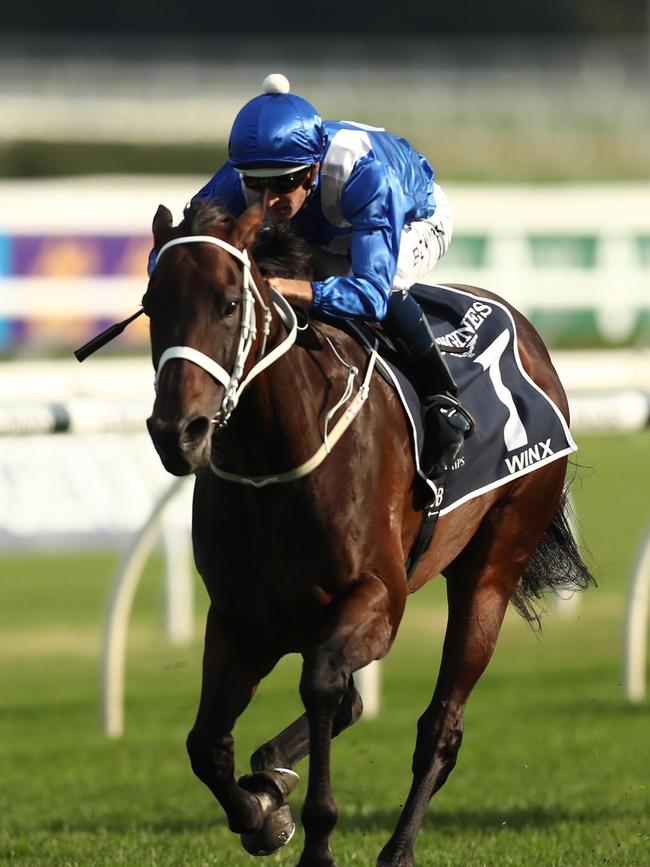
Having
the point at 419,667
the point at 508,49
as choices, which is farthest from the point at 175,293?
the point at 508,49

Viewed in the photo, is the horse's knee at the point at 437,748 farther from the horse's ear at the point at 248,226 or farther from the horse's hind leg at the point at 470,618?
the horse's ear at the point at 248,226

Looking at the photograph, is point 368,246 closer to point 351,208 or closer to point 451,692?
point 351,208

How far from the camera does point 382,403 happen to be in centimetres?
392

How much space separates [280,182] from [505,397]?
3.29ft

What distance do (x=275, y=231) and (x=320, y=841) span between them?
1237 millimetres

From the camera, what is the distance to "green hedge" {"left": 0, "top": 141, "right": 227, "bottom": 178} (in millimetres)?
30125

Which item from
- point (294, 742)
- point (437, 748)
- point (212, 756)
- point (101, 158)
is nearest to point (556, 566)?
point (437, 748)

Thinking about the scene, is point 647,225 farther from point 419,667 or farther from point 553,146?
point 553,146

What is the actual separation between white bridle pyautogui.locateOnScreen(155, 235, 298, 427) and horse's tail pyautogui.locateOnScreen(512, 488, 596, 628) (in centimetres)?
149

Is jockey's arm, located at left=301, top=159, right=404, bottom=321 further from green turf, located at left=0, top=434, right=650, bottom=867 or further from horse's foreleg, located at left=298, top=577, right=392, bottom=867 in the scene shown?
green turf, located at left=0, top=434, right=650, bottom=867

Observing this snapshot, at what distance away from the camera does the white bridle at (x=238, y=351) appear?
10.5 ft

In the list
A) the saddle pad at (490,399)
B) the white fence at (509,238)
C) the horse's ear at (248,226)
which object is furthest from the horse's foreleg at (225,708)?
the white fence at (509,238)

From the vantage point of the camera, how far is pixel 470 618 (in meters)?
4.40

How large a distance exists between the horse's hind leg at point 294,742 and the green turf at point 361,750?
476mm
